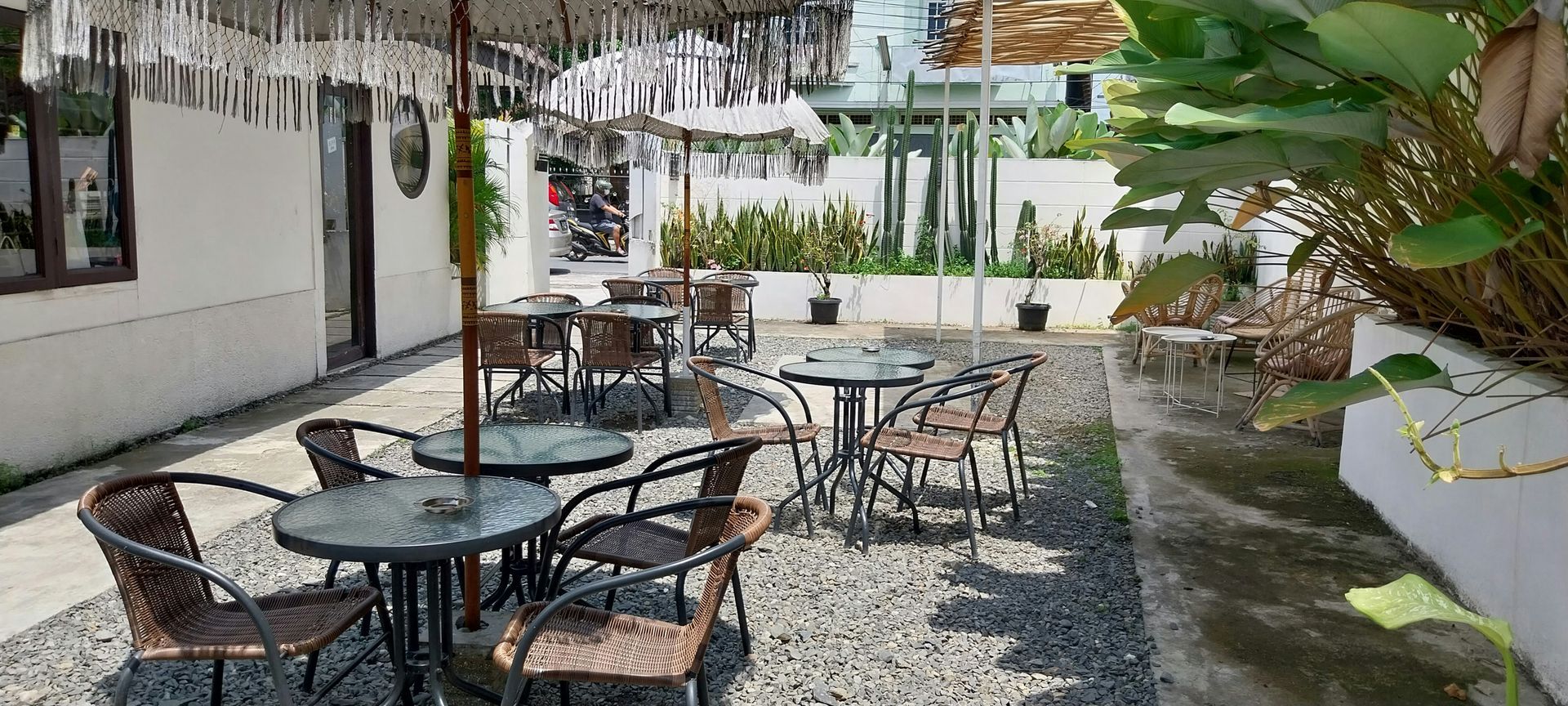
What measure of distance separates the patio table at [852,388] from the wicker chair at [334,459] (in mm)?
1908

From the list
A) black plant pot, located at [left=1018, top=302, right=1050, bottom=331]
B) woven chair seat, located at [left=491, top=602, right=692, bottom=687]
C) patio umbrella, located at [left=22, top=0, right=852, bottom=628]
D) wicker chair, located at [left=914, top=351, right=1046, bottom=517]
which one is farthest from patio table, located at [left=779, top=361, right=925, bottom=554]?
black plant pot, located at [left=1018, top=302, right=1050, bottom=331]

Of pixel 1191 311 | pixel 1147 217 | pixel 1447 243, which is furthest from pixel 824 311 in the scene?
pixel 1447 243

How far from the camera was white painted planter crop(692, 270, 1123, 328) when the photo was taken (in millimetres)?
12219

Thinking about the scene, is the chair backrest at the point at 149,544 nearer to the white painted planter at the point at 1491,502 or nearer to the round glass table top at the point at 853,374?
the round glass table top at the point at 853,374

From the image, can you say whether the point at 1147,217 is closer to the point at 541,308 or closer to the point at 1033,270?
the point at 541,308

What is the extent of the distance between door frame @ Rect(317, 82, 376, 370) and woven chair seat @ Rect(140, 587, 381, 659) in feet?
19.8

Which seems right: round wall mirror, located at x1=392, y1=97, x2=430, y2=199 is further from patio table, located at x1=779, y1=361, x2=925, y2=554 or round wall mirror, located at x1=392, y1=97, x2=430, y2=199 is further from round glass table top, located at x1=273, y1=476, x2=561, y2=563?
round glass table top, located at x1=273, y1=476, x2=561, y2=563

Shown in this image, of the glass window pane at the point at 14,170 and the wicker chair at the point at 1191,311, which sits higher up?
the glass window pane at the point at 14,170

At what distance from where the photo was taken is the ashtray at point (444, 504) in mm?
2805

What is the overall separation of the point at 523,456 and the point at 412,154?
23.3ft

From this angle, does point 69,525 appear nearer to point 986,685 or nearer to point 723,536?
point 723,536

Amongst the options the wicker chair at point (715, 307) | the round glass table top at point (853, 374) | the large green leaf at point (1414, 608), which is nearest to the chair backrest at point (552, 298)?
the wicker chair at point (715, 307)

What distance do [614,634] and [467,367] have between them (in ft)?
3.07

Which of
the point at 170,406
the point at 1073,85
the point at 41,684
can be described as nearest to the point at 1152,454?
the point at 41,684
